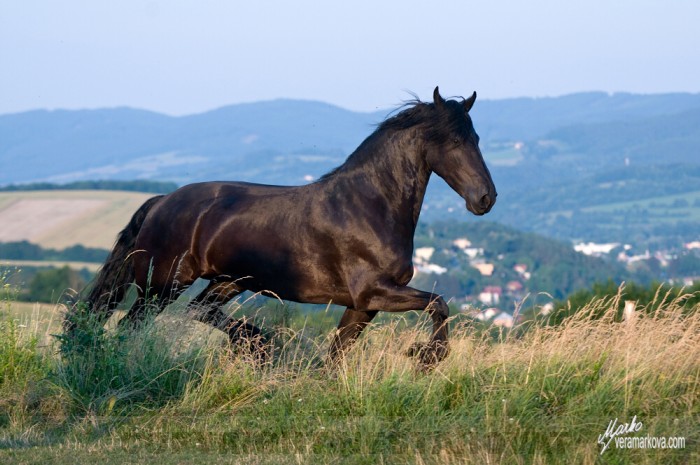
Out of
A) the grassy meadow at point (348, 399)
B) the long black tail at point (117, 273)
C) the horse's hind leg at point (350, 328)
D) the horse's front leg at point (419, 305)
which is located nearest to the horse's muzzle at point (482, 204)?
the horse's front leg at point (419, 305)

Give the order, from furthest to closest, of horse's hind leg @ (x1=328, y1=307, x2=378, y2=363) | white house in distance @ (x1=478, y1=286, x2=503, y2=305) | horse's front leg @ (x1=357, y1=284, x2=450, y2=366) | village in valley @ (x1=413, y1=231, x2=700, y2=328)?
village in valley @ (x1=413, y1=231, x2=700, y2=328) → white house in distance @ (x1=478, y1=286, x2=503, y2=305) → horse's hind leg @ (x1=328, y1=307, x2=378, y2=363) → horse's front leg @ (x1=357, y1=284, x2=450, y2=366)

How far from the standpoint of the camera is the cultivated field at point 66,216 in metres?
94.3

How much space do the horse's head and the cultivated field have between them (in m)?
85.1

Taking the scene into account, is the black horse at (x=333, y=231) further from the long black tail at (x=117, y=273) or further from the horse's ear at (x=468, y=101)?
the long black tail at (x=117, y=273)

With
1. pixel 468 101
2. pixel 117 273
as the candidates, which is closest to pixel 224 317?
pixel 117 273

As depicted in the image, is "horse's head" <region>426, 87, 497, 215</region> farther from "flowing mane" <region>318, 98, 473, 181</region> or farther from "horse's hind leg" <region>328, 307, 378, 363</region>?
"horse's hind leg" <region>328, 307, 378, 363</region>

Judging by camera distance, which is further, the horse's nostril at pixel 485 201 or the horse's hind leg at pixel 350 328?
the horse's hind leg at pixel 350 328

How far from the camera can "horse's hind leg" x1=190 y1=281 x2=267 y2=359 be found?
7867 millimetres

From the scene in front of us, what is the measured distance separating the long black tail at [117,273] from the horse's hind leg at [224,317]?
0.81 m

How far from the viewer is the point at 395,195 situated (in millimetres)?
7723

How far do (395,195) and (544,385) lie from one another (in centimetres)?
200

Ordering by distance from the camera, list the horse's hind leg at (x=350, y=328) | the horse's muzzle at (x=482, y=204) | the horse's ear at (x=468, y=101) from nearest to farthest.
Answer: the horse's muzzle at (x=482, y=204), the horse's ear at (x=468, y=101), the horse's hind leg at (x=350, y=328)
